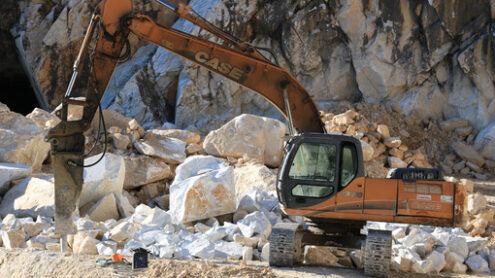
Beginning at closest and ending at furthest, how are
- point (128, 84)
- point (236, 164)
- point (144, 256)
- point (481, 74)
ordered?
point (144, 256), point (236, 164), point (481, 74), point (128, 84)

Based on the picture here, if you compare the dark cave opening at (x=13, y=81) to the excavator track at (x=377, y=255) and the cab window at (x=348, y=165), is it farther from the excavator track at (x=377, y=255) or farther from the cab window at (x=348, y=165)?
the excavator track at (x=377, y=255)

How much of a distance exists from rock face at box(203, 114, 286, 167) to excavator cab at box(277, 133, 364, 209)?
5.96 m

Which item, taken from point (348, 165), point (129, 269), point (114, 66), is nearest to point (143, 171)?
point (114, 66)

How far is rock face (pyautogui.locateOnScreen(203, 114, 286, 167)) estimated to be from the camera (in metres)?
12.3

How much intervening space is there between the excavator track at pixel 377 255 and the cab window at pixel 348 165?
706mm

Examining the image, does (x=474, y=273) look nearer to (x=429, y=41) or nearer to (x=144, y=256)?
(x=144, y=256)

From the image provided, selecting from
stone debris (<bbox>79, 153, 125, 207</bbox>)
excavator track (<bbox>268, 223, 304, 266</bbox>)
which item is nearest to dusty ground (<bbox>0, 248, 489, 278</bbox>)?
excavator track (<bbox>268, 223, 304, 266</bbox>)

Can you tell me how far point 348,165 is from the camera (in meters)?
6.07

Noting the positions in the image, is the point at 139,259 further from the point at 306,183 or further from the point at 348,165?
the point at 348,165

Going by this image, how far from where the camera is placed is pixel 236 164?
39.3 ft

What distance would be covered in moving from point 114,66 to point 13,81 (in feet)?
69.0

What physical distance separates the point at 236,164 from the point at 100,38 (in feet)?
20.5

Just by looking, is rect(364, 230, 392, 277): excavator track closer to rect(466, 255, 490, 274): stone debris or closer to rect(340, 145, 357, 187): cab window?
rect(340, 145, 357, 187): cab window

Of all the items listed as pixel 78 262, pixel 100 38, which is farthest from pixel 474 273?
pixel 100 38
